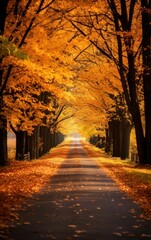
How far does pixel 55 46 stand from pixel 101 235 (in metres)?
15.5

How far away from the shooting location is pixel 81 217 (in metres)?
9.74

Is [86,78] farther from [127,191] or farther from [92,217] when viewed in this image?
[92,217]

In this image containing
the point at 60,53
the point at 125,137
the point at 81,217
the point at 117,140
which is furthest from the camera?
the point at 117,140

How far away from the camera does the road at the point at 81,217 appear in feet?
26.2

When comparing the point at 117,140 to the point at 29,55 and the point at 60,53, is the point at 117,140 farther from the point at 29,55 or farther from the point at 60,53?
the point at 29,55

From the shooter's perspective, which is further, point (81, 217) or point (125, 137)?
point (125, 137)

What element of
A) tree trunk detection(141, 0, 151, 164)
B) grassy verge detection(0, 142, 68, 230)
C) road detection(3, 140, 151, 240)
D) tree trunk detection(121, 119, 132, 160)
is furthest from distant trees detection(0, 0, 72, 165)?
tree trunk detection(121, 119, 132, 160)

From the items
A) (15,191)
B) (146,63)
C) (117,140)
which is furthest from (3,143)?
(117,140)

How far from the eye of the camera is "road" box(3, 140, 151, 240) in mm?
7996

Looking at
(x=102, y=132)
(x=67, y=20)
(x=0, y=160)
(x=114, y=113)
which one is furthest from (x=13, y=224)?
(x=102, y=132)

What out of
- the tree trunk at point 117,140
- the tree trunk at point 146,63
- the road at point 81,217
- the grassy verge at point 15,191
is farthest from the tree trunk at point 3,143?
the tree trunk at point 117,140

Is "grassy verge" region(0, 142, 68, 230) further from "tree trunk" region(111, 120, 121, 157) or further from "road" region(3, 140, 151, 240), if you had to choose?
"tree trunk" region(111, 120, 121, 157)

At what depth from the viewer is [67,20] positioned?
24734 mm

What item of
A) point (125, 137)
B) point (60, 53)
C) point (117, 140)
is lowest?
point (117, 140)
